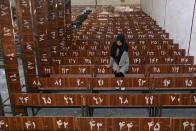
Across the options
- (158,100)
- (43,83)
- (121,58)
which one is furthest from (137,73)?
(43,83)

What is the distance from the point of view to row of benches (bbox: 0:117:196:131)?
3.40 m

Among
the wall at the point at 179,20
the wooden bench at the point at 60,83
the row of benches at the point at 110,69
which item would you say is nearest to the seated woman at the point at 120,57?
the wooden bench at the point at 60,83

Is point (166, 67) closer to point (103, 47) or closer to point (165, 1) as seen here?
point (103, 47)

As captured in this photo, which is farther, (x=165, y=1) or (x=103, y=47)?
(x=165, y=1)

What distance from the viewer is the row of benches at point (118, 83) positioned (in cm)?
508

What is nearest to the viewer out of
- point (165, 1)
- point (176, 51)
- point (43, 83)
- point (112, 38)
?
point (43, 83)

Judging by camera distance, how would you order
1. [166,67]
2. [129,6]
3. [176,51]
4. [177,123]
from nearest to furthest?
[177,123], [166,67], [176,51], [129,6]

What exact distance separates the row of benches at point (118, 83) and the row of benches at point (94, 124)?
1717 mm

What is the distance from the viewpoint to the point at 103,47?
8.70m

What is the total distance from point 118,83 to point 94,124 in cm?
182

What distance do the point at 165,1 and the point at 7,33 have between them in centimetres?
963

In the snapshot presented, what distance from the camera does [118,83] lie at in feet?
16.8

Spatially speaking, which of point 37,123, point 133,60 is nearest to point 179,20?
point 133,60

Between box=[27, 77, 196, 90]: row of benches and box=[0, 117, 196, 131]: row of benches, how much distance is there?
67.6 inches
